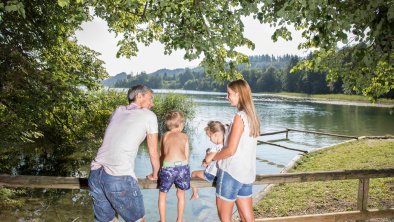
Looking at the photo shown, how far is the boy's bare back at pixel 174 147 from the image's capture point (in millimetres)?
4531

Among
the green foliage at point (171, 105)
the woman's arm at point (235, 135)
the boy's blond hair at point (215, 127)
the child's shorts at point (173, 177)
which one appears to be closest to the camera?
the woman's arm at point (235, 135)

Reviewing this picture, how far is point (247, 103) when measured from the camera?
385cm

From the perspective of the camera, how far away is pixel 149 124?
3568mm

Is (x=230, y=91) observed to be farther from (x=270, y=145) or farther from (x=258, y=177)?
(x=270, y=145)

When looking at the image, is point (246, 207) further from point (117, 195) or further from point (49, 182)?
point (49, 182)

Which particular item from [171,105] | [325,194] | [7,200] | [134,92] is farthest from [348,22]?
[171,105]

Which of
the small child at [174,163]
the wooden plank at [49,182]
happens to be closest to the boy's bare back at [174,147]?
the small child at [174,163]

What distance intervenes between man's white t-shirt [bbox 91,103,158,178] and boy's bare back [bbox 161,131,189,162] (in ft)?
3.33

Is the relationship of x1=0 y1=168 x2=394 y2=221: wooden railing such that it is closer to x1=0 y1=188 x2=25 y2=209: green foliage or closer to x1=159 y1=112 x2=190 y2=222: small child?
x1=159 y1=112 x2=190 y2=222: small child

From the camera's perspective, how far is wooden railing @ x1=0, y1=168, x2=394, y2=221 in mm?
4254

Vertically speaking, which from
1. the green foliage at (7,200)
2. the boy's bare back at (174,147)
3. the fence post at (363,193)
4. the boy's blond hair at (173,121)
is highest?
the boy's blond hair at (173,121)

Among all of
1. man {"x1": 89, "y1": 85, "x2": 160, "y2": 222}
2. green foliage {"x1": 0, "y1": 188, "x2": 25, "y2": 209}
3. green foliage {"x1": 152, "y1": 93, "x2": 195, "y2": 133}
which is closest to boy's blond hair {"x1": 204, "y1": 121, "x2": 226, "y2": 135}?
man {"x1": 89, "y1": 85, "x2": 160, "y2": 222}

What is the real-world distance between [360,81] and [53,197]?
12416mm

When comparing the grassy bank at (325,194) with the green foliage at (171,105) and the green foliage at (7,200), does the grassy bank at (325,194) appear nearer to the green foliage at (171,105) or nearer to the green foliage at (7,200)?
the green foliage at (7,200)
